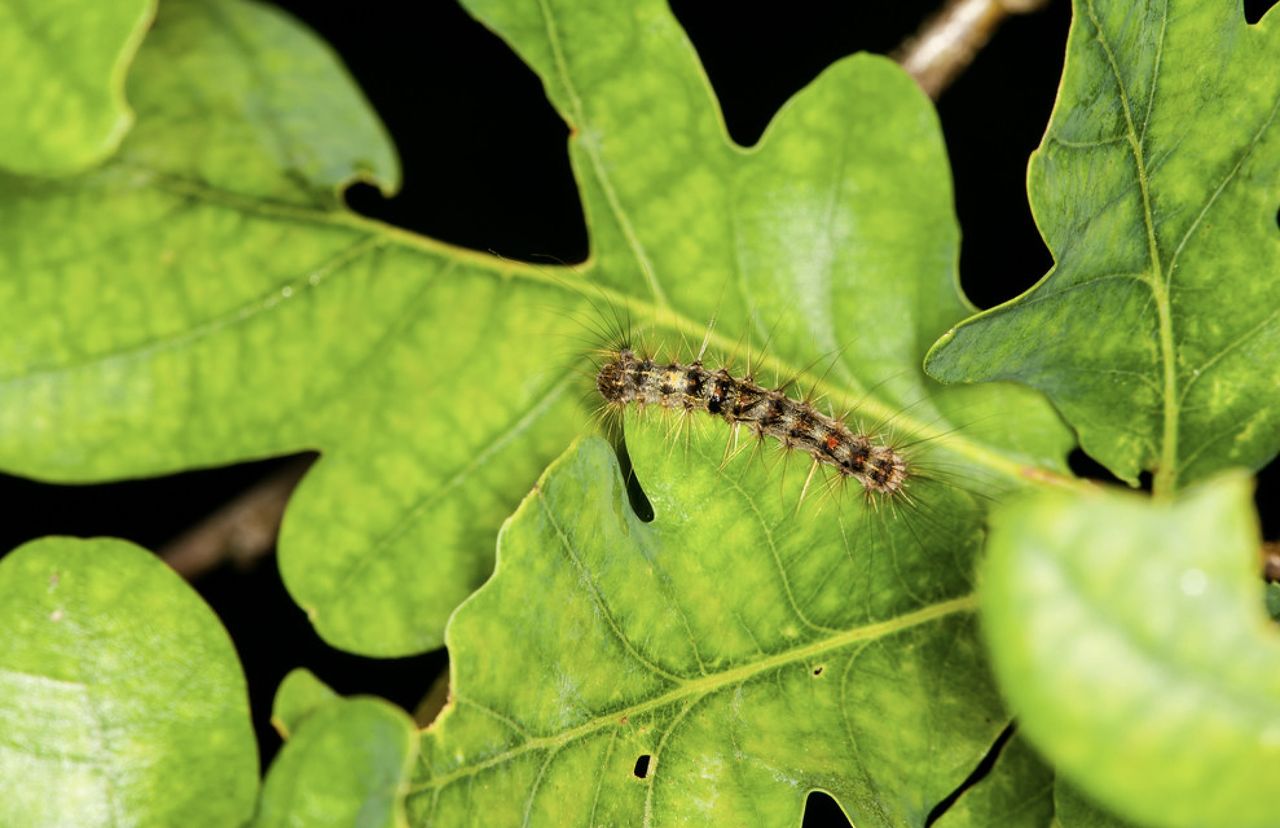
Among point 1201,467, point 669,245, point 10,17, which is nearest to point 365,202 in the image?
point 669,245

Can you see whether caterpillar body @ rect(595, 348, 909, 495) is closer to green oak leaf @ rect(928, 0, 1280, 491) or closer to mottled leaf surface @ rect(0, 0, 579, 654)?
mottled leaf surface @ rect(0, 0, 579, 654)

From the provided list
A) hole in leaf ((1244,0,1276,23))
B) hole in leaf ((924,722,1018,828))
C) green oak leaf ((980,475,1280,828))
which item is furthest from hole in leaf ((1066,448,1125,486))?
green oak leaf ((980,475,1280,828))

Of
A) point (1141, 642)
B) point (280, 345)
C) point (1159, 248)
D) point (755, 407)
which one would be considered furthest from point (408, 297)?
point (1141, 642)

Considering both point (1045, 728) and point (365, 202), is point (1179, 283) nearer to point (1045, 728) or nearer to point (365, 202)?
point (1045, 728)

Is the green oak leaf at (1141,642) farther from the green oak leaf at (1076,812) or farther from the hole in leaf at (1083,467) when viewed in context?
the hole in leaf at (1083,467)

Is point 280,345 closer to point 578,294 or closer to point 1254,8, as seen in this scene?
point 578,294

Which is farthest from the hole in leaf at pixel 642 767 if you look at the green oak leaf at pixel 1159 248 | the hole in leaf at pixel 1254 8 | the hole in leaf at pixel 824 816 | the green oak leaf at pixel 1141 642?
the hole in leaf at pixel 1254 8
